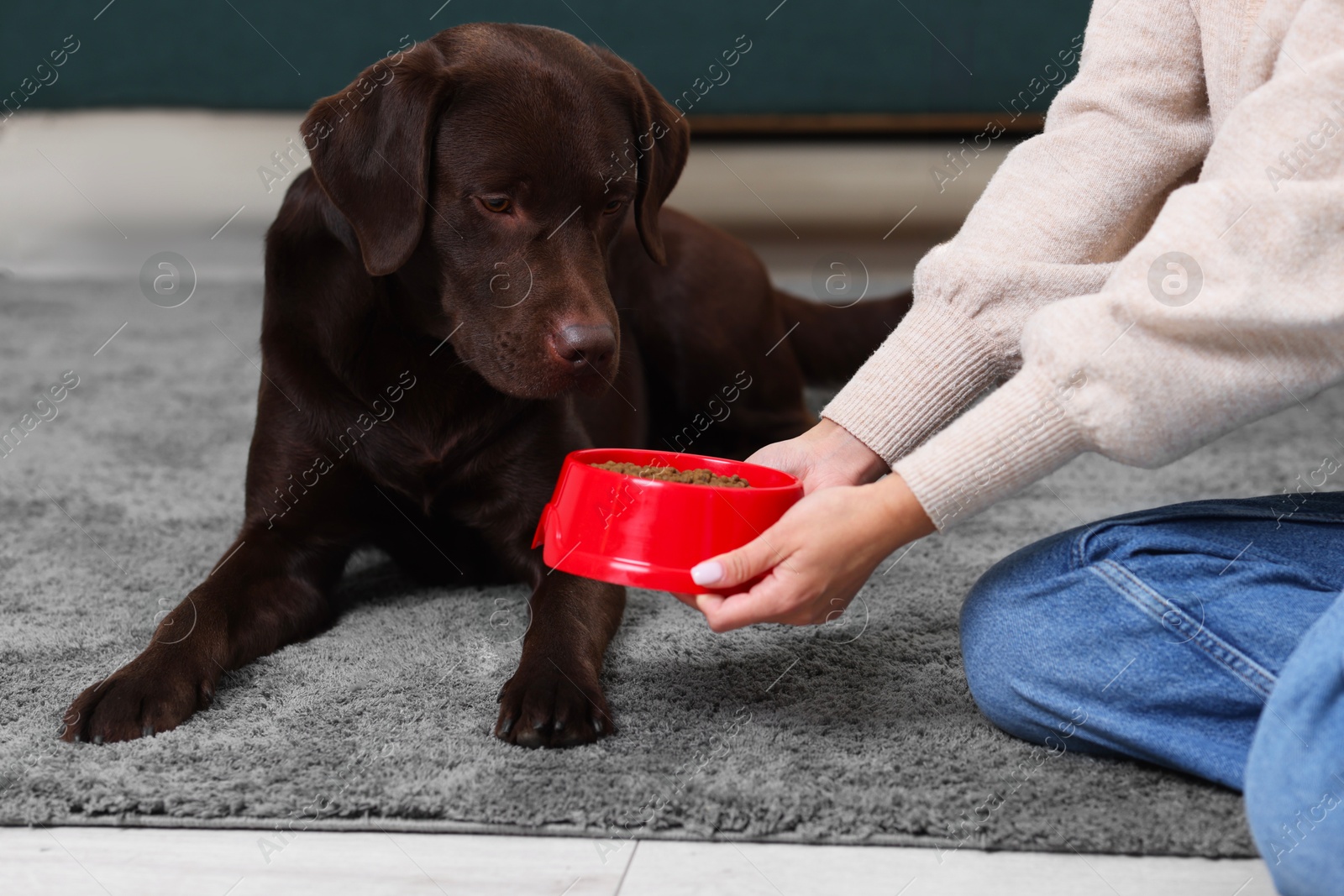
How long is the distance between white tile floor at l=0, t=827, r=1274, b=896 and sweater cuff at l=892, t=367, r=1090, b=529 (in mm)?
248

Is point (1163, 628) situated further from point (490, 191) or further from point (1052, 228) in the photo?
point (490, 191)

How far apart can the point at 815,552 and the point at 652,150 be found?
28.7 inches

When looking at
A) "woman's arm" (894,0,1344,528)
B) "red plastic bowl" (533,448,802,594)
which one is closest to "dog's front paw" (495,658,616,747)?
"red plastic bowl" (533,448,802,594)

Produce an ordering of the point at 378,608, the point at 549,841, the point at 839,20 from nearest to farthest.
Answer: the point at 549,841
the point at 378,608
the point at 839,20

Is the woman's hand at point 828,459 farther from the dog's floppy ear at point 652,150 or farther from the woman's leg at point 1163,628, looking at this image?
the dog's floppy ear at point 652,150

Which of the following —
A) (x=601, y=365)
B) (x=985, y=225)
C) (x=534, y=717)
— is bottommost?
(x=534, y=717)

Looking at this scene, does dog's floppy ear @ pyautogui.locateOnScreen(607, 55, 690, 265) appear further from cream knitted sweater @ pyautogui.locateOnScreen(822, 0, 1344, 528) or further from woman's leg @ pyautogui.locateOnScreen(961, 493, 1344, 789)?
woman's leg @ pyautogui.locateOnScreen(961, 493, 1344, 789)

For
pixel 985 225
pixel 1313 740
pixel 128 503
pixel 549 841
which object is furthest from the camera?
pixel 128 503

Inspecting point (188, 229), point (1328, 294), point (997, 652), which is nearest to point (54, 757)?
point (997, 652)

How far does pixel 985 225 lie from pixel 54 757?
0.94 meters

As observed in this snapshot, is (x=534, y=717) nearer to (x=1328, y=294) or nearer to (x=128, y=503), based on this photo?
(x=1328, y=294)

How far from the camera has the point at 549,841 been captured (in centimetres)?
86

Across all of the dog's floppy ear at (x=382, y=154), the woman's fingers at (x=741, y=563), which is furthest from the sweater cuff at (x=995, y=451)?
the dog's floppy ear at (x=382, y=154)

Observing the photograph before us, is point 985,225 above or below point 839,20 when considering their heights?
above
